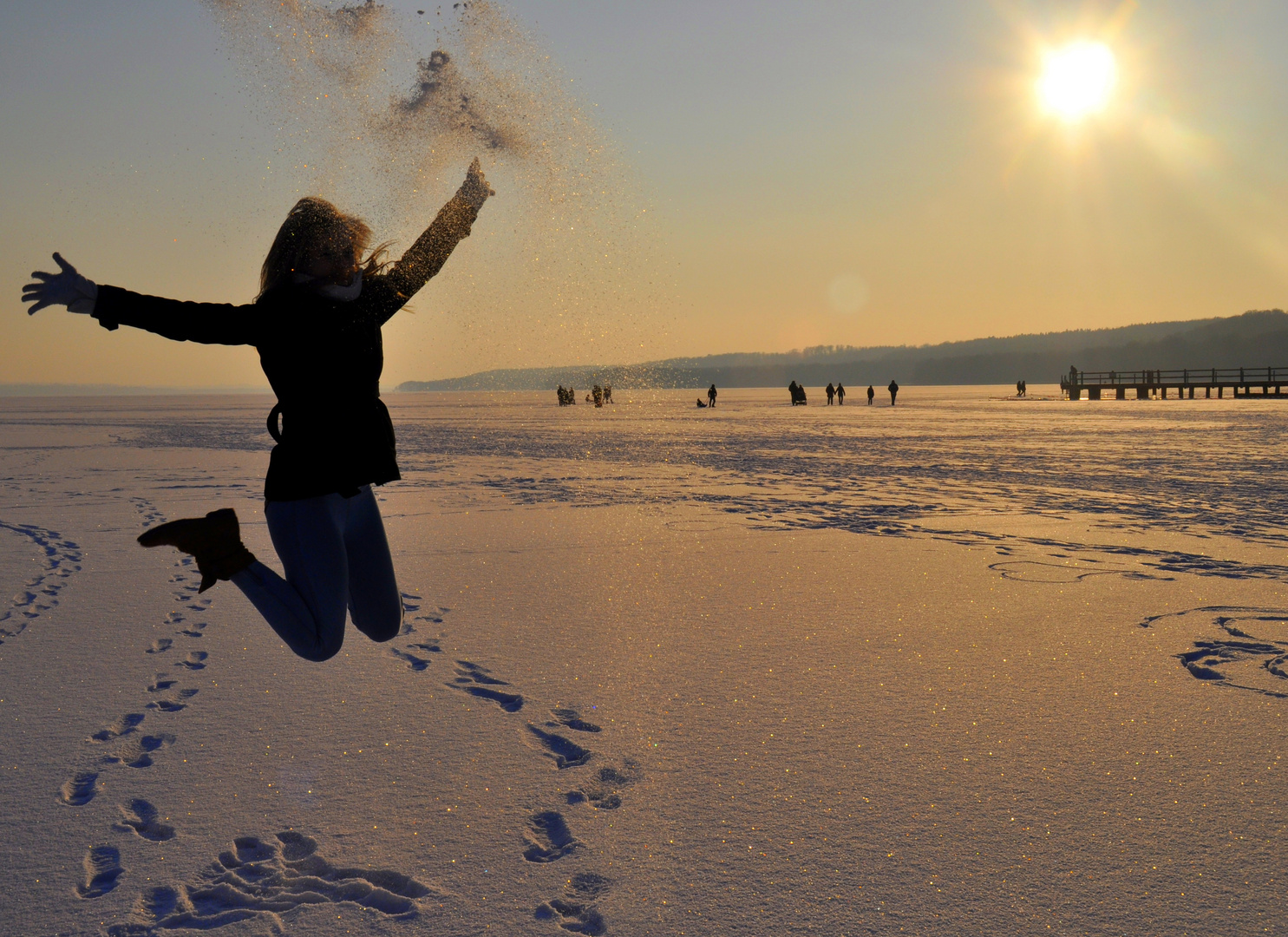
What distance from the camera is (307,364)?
9.78 ft

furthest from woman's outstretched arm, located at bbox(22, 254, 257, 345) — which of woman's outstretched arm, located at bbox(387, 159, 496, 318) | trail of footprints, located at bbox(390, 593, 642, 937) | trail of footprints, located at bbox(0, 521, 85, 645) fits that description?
trail of footprints, located at bbox(0, 521, 85, 645)

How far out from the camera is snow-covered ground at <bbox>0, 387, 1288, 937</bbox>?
2.44 metres

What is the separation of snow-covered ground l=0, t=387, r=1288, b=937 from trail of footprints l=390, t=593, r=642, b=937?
0.05 feet

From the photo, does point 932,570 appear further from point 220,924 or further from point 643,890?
point 220,924

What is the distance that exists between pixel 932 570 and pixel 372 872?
→ 5160 mm

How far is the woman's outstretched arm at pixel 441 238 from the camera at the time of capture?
3.29 meters

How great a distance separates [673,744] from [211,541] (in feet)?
5.85

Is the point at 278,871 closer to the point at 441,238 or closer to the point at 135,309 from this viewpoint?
the point at 135,309

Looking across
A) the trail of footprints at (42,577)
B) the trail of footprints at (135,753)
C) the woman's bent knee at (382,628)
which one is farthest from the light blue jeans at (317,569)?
the trail of footprints at (42,577)

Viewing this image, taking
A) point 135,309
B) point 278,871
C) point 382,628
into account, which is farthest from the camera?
point 382,628

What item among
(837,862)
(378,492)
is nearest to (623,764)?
(837,862)

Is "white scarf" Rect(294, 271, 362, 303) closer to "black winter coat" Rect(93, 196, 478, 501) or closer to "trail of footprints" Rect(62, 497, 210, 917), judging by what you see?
"black winter coat" Rect(93, 196, 478, 501)

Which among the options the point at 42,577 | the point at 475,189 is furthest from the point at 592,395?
the point at 475,189

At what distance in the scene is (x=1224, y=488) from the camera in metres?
12.1
